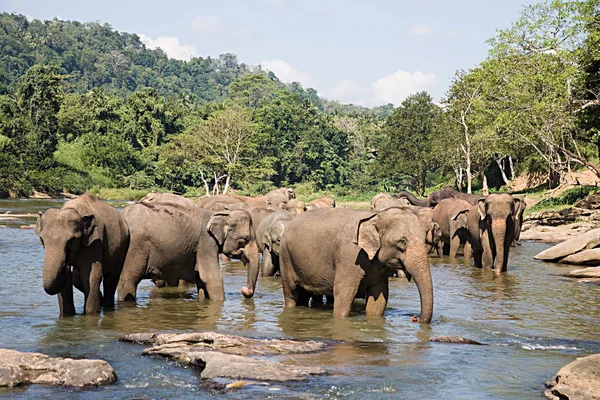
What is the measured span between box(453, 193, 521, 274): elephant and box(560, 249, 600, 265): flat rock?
2.13 meters

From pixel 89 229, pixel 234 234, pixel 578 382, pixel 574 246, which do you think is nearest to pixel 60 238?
pixel 89 229

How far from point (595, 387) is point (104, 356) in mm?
5407

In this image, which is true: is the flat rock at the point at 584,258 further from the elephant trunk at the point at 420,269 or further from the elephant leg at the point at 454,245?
the elephant trunk at the point at 420,269

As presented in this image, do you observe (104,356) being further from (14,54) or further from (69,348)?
(14,54)

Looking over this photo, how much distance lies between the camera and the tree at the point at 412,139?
249 ft

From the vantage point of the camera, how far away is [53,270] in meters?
10.4

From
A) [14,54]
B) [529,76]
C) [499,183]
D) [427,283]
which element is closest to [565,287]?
[427,283]

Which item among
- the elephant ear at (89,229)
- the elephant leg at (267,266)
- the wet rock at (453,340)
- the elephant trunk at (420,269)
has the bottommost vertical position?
the wet rock at (453,340)

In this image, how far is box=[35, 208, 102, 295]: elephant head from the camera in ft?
34.2

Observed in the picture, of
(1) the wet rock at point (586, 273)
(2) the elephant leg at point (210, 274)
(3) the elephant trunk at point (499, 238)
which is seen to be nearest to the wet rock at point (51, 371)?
(2) the elephant leg at point (210, 274)

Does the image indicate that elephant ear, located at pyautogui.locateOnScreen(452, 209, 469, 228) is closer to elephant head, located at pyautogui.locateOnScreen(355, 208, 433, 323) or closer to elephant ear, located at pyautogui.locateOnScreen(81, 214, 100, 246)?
elephant head, located at pyautogui.locateOnScreen(355, 208, 433, 323)

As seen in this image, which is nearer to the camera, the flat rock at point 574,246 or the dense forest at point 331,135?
the flat rock at point 574,246

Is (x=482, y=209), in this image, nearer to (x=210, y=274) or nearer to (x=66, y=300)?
(x=210, y=274)

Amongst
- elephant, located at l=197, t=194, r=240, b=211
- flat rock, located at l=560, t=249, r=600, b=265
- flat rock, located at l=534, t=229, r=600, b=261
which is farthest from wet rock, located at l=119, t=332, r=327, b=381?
flat rock, located at l=534, t=229, r=600, b=261
